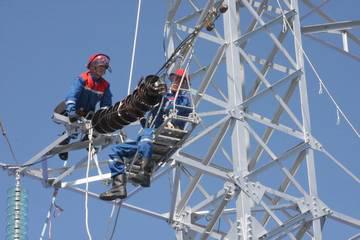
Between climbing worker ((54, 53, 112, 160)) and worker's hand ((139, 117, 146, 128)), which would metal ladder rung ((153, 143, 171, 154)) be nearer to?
worker's hand ((139, 117, 146, 128))

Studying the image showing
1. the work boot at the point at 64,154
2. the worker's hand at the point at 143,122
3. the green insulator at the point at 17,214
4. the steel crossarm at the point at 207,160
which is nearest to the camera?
the green insulator at the point at 17,214

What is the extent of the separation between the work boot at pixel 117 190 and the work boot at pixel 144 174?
0.60ft

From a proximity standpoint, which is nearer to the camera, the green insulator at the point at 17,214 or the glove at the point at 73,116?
the green insulator at the point at 17,214

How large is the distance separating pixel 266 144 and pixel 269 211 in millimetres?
1850

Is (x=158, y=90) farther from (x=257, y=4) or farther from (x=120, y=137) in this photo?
(x=257, y=4)

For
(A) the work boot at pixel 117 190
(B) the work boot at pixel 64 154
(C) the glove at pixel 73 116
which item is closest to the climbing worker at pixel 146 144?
(A) the work boot at pixel 117 190

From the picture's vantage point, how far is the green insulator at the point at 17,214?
23550 mm

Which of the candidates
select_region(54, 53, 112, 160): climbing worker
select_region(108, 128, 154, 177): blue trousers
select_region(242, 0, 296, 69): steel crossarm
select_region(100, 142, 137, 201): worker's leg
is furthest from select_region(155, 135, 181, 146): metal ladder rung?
select_region(242, 0, 296, 69): steel crossarm

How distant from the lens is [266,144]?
2830 centimetres

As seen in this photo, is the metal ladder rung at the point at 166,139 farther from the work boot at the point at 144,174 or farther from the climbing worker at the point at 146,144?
the work boot at the point at 144,174

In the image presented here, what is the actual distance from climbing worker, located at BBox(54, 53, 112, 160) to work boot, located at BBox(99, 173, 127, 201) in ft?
4.86

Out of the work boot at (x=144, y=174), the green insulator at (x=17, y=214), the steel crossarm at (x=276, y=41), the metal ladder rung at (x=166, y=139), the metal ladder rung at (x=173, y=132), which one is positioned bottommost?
the green insulator at (x=17, y=214)

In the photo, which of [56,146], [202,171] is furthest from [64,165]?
[202,171]

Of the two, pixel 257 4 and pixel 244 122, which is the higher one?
pixel 257 4
